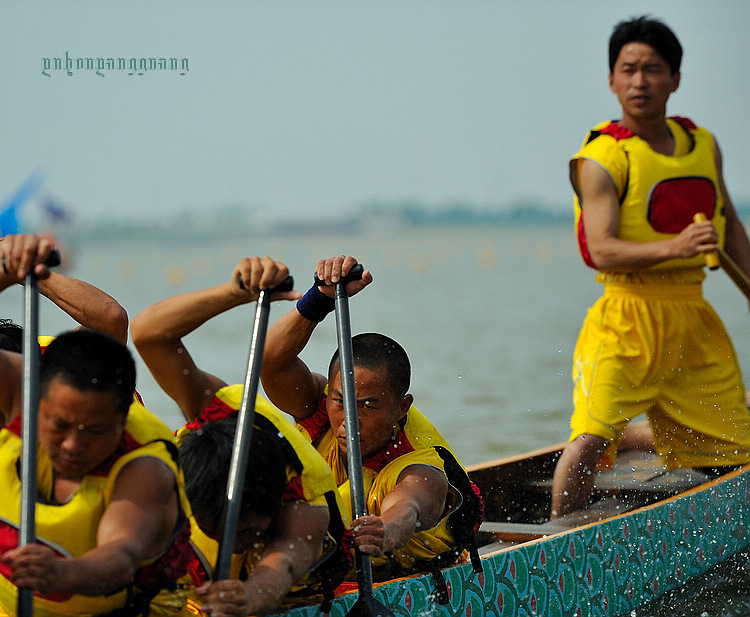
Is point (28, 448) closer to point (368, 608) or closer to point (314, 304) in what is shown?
point (368, 608)

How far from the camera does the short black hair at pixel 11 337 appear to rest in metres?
3.23

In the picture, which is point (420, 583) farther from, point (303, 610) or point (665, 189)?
point (665, 189)

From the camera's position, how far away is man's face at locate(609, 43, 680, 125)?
470 cm

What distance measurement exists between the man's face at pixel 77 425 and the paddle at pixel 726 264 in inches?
112

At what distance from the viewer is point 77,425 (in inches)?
90.9

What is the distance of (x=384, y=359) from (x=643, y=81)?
2115mm

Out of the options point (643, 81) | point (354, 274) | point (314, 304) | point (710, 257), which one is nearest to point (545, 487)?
point (710, 257)

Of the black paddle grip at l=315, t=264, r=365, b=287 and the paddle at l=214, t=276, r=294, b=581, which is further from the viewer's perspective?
the black paddle grip at l=315, t=264, r=365, b=287

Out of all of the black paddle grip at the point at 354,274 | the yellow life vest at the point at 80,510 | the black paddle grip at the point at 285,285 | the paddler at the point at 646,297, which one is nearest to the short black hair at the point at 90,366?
the yellow life vest at the point at 80,510

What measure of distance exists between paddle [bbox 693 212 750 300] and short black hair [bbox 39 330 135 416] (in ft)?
9.04

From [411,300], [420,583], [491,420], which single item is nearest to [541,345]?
[491,420]

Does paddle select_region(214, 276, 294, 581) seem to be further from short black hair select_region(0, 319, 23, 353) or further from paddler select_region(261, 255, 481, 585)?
short black hair select_region(0, 319, 23, 353)

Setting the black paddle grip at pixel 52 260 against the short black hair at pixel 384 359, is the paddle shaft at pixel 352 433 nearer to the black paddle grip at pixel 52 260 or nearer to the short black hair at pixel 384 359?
the short black hair at pixel 384 359

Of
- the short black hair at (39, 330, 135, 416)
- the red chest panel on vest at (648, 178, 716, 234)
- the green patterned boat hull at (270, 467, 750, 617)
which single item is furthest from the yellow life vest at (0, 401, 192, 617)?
the red chest panel on vest at (648, 178, 716, 234)
